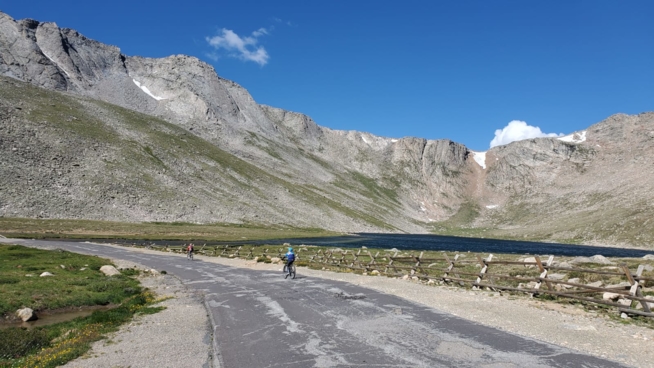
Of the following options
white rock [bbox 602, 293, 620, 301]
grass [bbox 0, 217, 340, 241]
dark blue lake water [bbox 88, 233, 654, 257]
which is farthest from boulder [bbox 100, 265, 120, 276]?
grass [bbox 0, 217, 340, 241]

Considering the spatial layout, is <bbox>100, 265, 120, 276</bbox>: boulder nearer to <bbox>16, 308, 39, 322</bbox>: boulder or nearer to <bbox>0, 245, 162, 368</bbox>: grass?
<bbox>0, 245, 162, 368</bbox>: grass

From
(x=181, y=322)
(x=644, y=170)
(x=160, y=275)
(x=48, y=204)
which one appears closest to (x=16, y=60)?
(x=48, y=204)

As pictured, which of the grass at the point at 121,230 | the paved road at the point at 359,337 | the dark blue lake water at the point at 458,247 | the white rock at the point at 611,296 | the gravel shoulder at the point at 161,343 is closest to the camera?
the paved road at the point at 359,337

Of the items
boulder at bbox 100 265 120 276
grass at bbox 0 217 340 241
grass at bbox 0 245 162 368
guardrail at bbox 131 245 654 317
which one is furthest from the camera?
grass at bbox 0 217 340 241

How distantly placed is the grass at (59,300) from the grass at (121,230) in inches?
1910

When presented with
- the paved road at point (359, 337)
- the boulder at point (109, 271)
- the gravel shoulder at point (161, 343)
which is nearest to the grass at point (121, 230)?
the boulder at point (109, 271)

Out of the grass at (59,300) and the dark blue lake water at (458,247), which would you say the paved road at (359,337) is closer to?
the grass at (59,300)

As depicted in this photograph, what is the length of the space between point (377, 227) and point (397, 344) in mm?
175278

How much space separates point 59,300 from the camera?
76.8 feet

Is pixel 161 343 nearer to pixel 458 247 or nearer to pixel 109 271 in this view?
pixel 109 271

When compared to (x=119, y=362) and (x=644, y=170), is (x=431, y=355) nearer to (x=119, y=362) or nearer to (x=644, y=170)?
(x=119, y=362)

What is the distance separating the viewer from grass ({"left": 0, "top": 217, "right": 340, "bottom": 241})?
82.9 metres

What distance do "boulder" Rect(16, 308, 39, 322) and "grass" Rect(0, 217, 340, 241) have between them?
67178 millimetres

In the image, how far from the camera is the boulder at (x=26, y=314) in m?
20.3
